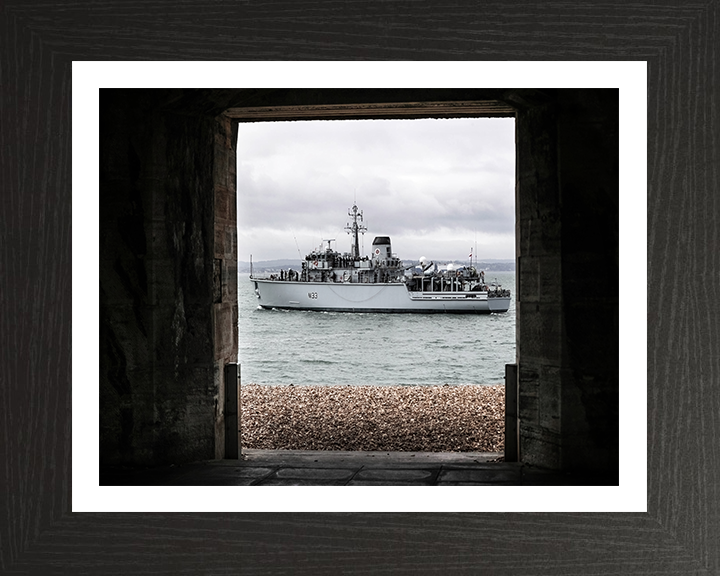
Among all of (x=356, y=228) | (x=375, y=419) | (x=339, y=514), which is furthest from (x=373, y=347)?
(x=339, y=514)

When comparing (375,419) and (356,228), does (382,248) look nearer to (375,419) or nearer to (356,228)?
(356,228)

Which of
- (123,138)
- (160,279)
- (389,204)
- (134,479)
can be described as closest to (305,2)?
(123,138)

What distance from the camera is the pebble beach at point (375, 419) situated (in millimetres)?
6820

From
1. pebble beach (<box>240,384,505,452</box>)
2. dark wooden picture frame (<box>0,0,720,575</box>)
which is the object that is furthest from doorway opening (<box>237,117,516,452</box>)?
dark wooden picture frame (<box>0,0,720,575</box>)

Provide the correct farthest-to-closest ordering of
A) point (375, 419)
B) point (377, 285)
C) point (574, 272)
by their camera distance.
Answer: point (377, 285) → point (375, 419) → point (574, 272)

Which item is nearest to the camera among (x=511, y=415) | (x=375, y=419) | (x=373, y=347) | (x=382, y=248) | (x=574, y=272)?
(x=574, y=272)

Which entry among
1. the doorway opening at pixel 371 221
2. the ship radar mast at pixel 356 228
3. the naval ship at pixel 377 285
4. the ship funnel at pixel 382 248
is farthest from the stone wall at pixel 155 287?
the ship funnel at pixel 382 248

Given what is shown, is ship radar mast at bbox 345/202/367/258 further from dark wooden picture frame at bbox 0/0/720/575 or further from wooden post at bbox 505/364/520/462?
dark wooden picture frame at bbox 0/0/720/575

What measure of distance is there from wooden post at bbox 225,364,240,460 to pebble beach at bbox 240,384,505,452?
1906mm

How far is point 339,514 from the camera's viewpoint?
9.09 ft

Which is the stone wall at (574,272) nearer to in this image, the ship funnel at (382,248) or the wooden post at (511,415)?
the wooden post at (511,415)

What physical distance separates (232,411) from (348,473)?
3.21 feet

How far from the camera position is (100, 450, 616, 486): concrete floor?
3.86 meters

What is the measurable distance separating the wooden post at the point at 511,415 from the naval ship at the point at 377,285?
67.3 feet
